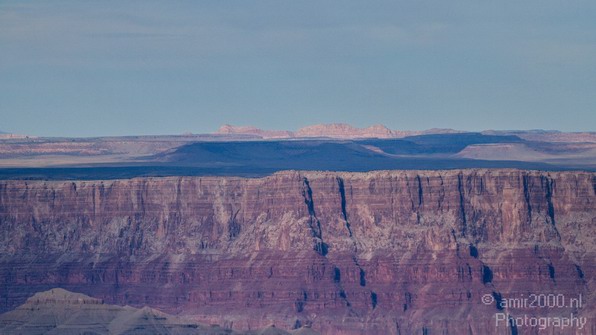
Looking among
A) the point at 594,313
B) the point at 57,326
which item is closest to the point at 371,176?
the point at 594,313

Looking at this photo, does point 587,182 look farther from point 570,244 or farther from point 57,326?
point 57,326

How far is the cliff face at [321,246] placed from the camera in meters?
171

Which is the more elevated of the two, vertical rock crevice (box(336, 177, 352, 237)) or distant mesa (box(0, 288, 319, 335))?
vertical rock crevice (box(336, 177, 352, 237))

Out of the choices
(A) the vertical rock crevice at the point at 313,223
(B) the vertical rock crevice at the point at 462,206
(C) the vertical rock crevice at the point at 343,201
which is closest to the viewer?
(B) the vertical rock crevice at the point at 462,206

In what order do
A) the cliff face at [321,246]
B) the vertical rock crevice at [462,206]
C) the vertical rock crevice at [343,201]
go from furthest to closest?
1. the vertical rock crevice at [343,201]
2. the vertical rock crevice at [462,206]
3. the cliff face at [321,246]

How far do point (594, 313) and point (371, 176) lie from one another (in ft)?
85.1

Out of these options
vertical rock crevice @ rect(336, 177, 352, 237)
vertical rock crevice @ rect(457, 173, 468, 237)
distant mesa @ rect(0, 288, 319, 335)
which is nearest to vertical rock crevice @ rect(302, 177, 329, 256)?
vertical rock crevice @ rect(336, 177, 352, 237)

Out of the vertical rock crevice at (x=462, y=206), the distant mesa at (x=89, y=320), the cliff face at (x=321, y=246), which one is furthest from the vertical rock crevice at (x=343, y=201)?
the distant mesa at (x=89, y=320)

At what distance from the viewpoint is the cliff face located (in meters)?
171

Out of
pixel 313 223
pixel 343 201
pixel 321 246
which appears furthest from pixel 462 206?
pixel 313 223

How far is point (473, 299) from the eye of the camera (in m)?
170

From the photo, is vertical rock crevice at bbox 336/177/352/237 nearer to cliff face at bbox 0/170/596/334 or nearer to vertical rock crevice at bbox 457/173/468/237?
cliff face at bbox 0/170/596/334

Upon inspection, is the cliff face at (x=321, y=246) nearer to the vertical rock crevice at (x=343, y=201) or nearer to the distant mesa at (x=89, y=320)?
the vertical rock crevice at (x=343, y=201)

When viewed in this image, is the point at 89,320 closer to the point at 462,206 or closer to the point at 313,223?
the point at 313,223
